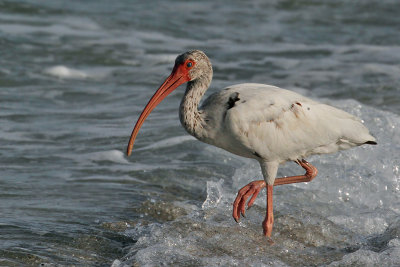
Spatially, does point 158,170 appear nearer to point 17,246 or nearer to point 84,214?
point 84,214

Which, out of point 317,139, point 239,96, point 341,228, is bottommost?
point 341,228

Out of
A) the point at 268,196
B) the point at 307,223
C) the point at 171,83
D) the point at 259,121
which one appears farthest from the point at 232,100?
the point at 307,223

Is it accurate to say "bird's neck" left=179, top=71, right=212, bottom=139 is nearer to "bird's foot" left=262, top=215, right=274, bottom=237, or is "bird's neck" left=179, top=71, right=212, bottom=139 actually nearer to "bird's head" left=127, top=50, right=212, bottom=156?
"bird's head" left=127, top=50, right=212, bottom=156

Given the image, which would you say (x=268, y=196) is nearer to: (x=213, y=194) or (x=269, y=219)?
(x=269, y=219)

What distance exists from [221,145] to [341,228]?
1552 millimetres

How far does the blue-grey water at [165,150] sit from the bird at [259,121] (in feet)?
2.63

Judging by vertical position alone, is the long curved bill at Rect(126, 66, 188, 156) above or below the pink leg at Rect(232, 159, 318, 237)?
above

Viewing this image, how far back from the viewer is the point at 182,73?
7242 mm

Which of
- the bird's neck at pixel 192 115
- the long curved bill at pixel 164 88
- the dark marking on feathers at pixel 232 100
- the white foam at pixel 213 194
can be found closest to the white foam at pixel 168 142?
the white foam at pixel 213 194

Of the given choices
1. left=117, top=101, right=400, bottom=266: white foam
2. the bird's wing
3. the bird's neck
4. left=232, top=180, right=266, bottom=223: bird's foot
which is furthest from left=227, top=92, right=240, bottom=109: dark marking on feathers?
left=117, top=101, right=400, bottom=266: white foam

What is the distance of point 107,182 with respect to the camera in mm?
9102

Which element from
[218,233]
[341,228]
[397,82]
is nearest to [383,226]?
[341,228]

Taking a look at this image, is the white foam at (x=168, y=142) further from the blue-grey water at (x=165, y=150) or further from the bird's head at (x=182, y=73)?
the bird's head at (x=182, y=73)

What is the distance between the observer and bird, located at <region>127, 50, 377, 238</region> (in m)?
6.95
